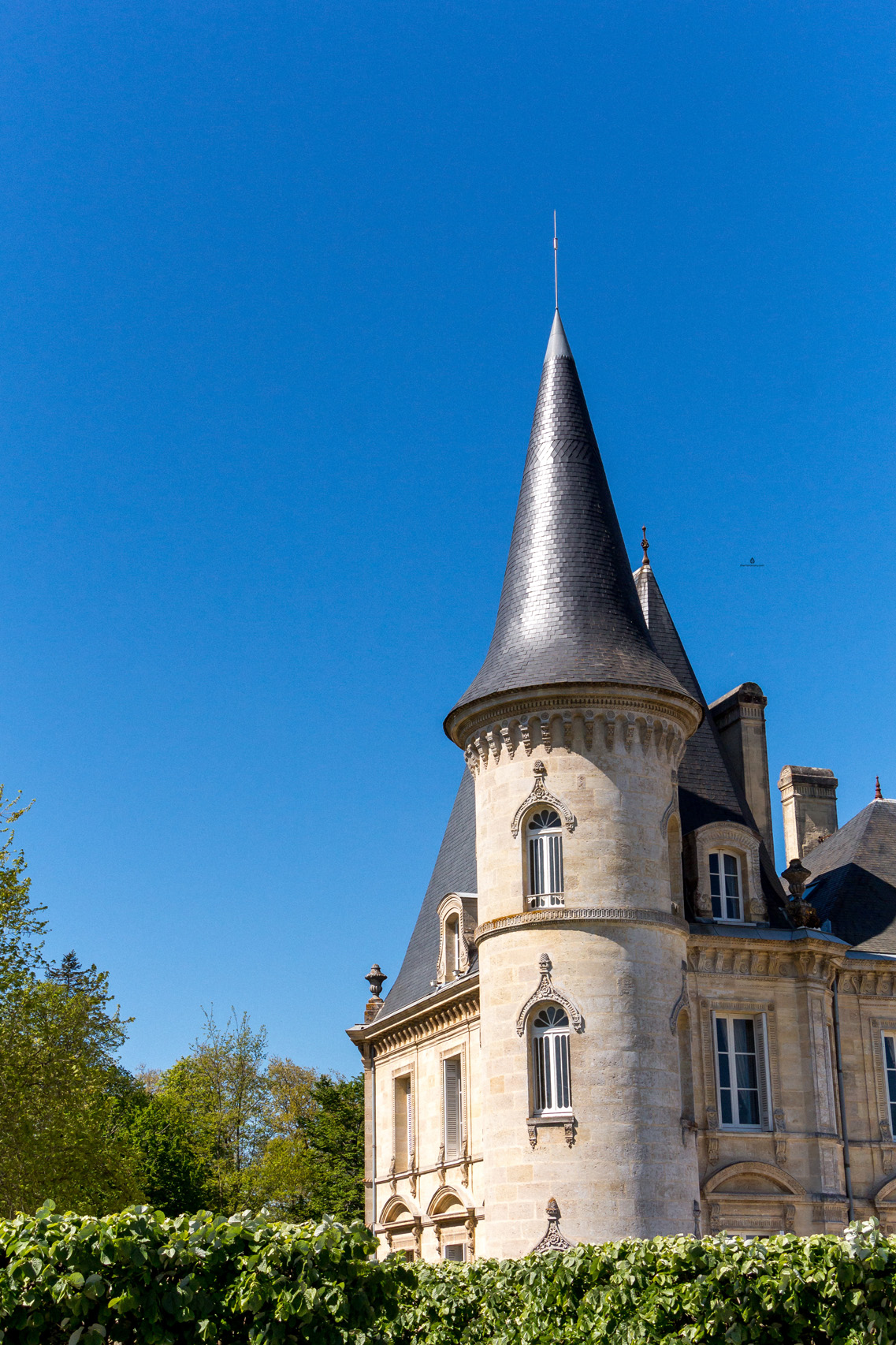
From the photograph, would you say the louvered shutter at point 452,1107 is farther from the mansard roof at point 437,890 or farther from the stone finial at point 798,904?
the stone finial at point 798,904

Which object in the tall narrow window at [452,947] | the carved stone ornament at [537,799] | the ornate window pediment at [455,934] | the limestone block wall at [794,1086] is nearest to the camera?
the carved stone ornament at [537,799]

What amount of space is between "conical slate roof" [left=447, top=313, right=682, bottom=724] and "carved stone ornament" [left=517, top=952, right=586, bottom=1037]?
495cm

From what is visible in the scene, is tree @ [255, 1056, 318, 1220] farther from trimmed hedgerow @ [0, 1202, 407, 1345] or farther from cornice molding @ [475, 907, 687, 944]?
trimmed hedgerow @ [0, 1202, 407, 1345]

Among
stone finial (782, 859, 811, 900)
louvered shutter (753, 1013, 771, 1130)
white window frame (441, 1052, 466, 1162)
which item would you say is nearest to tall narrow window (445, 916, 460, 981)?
white window frame (441, 1052, 466, 1162)

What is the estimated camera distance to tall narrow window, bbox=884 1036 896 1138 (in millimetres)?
27891

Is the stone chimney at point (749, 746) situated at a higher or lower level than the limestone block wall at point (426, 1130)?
higher

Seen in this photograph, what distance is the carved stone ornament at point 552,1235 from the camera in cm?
2280

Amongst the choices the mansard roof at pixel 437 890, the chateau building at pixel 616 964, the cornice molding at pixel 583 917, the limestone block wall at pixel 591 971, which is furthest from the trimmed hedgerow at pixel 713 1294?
the mansard roof at pixel 437 890

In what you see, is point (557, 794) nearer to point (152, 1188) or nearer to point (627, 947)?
point (627, 947)

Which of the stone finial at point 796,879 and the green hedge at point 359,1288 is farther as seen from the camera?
the stone finial at point 796,879

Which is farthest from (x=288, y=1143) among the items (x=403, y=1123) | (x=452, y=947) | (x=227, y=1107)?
(x=452, y=947)

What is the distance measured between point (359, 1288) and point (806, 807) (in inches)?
1056

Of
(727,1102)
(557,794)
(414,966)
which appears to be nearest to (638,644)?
(557,794)

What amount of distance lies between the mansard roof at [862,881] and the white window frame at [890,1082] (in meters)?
1.69
